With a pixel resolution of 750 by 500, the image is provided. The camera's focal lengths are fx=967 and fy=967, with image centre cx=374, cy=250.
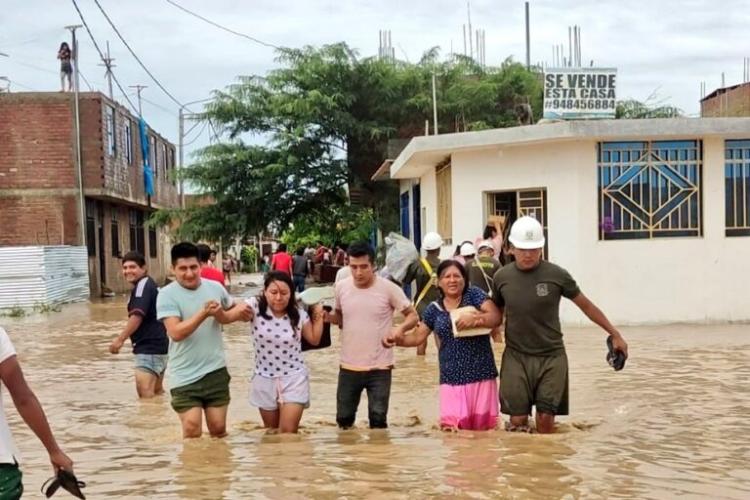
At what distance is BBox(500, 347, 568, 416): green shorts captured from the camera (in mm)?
6414

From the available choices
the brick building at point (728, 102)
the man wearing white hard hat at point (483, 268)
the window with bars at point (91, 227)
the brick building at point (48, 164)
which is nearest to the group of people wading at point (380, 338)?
the man wearing white hard hat at point (483, 268)

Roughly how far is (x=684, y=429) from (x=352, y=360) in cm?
275

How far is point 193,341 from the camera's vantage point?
659 centimetres

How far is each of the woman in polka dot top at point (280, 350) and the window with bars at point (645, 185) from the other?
9470 mm

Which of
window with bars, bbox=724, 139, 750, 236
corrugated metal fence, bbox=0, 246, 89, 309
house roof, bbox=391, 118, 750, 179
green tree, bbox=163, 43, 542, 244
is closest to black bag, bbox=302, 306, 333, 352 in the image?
house roof, bbox=391, 118, 750, 179

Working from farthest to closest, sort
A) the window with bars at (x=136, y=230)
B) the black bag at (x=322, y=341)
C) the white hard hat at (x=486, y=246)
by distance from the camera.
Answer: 1. the window with bars at (x=136, y=230)
2. the white hard hat at (x=486, y=246)
3. the black bag at (x=322, y=341)

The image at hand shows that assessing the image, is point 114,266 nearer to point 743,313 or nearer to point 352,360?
A: point 743,313

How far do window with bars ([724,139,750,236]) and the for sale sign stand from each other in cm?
201

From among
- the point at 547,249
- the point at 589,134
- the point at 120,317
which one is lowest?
the point at 120,317

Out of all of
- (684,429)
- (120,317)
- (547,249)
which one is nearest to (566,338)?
(547,249)

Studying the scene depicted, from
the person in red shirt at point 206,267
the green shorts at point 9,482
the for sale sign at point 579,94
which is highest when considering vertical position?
the for sale sign at point 579,94

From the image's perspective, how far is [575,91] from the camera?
1586 centimetres

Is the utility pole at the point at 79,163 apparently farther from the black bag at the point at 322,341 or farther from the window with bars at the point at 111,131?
the black bag at the point at 322,341

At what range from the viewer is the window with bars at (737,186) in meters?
15.5
